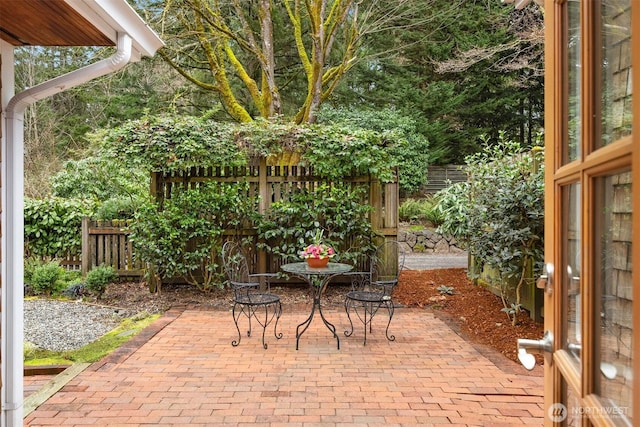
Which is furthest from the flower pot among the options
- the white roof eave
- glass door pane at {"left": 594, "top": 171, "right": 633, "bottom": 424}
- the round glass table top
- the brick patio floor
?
glass door pane at {"left": 594, "top": 171, "right": 633, "bottom": 424}

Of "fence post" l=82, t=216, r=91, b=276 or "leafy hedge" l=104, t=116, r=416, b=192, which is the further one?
"fence post" l=82, t=216, r=91, b=276

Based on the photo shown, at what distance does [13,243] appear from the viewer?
209 centimetres

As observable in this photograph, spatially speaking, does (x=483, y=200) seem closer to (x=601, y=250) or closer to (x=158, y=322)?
(x=158, y=322)

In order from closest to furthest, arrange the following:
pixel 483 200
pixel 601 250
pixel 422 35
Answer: pixel 601 250 < pixel 483 200 < pixel 422 35

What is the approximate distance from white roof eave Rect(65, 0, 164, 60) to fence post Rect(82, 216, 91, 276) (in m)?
4.77

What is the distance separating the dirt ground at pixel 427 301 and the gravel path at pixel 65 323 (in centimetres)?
34

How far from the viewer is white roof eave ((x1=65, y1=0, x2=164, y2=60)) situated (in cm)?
182

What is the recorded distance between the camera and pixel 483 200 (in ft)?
15.1

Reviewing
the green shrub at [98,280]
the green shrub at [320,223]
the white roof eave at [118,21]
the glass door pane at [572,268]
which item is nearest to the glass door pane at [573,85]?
the glass door pane at [572,268]

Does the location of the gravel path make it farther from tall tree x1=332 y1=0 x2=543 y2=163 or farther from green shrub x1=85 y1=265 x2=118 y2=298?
tall tree x1=332 y1=0 x2=543 y2=163

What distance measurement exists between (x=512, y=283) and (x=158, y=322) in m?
3.77

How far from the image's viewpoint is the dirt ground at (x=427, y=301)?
432cm

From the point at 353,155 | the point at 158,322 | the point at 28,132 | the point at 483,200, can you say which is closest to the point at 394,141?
the point at 353,155

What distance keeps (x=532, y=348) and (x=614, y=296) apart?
457mm
